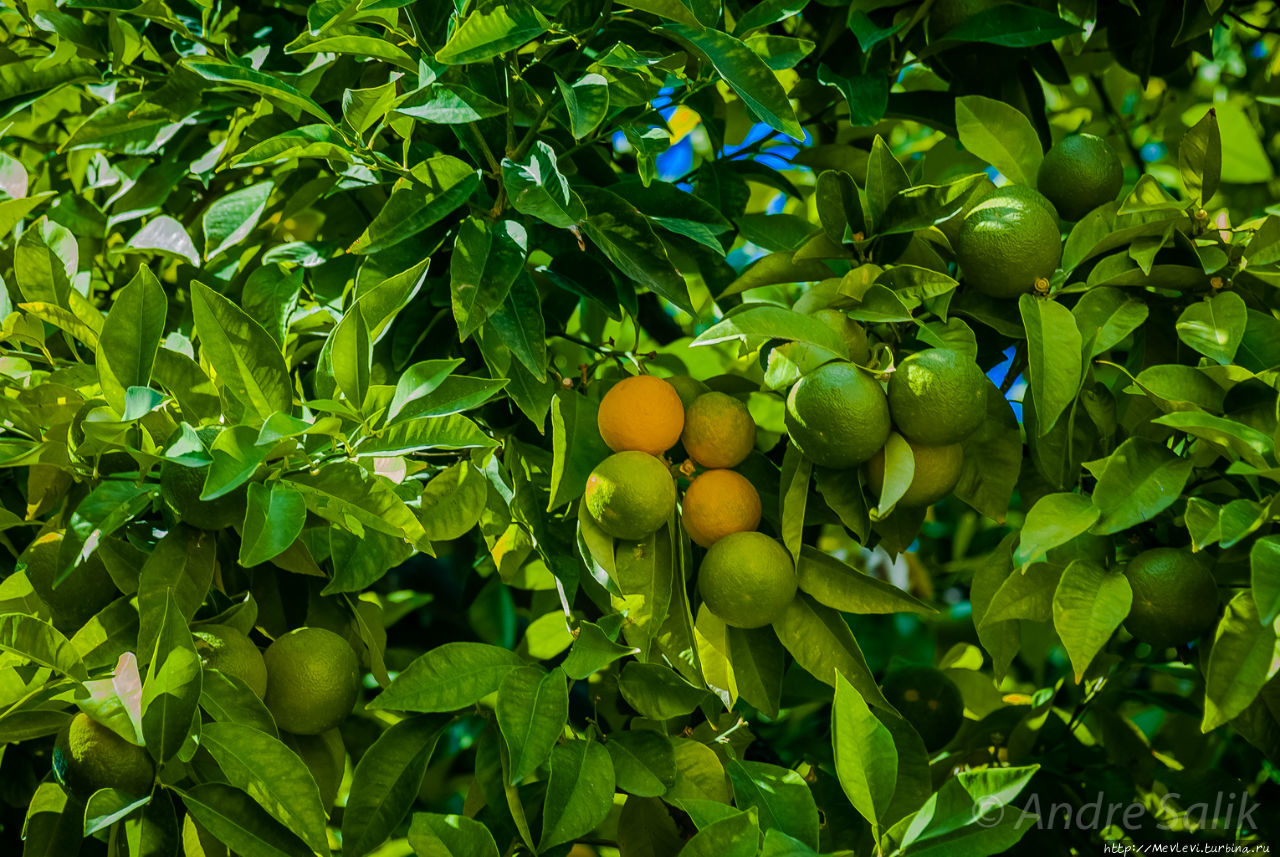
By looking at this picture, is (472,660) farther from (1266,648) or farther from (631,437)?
(1266,648)

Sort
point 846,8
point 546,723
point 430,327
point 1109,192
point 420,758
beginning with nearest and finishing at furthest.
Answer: point 546,723, point 420,758, point 1109,192, point 430,327, point 846,8

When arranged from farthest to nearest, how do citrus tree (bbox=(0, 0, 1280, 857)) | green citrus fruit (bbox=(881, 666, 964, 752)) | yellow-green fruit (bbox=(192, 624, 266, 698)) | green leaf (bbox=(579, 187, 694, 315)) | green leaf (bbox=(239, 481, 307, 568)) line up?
green citrus fruit (bbox=(881, 666, 964, 752))
green leaf (bbox=(579, 187, 694, 315))
yellow-green fruit (bbox=(192, 624, 266, 698))
citrus tree (bbox=(0, 0, 1280, 857))
green leaf (bbox=(239, 481, 307, 568))

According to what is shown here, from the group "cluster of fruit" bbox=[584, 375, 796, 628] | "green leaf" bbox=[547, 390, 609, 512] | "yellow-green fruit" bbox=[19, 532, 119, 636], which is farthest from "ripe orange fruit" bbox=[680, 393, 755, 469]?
"yellow-green fruit" bbox=[19, 532, 119, 636]

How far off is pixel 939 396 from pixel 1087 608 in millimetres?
239

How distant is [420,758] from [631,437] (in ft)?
1.35

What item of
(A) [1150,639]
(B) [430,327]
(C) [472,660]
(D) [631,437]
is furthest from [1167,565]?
(B) [430,327]

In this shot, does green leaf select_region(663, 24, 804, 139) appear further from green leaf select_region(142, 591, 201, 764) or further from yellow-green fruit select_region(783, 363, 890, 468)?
green leaf select_region(142, 591, 201, 764)

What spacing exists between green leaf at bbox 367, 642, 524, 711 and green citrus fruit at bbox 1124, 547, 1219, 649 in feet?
2.05

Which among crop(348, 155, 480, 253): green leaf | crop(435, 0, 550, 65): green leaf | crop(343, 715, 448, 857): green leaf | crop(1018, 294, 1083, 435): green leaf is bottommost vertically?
crop(343, 715, 448, 857): green leaf

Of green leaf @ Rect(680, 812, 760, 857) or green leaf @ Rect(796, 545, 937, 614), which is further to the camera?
green leaf @ Rect(796, 545, 937, 614)

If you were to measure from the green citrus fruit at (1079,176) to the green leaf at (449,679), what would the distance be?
815mm

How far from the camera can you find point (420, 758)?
120 centimetres

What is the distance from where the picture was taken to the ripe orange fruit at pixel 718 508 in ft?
3.92

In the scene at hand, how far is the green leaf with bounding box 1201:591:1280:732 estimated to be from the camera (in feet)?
3.12
